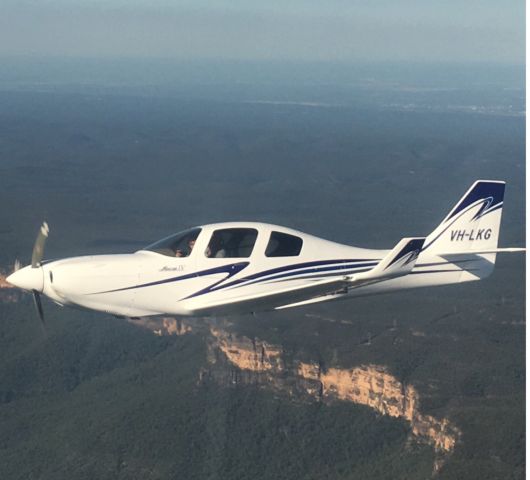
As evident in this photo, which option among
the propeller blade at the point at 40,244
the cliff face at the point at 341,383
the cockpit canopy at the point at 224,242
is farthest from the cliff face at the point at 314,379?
the propeller blade at the point at 40,244

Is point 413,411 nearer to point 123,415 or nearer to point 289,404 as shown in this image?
point 289,404

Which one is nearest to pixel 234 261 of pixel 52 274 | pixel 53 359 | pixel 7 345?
pixel 52 274

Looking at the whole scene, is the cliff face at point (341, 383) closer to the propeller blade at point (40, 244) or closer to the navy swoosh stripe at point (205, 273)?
the navy swoosh stripe at point (205, 273)

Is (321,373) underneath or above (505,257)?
underneath

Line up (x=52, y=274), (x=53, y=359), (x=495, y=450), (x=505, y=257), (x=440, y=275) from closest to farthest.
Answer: (x=52, y=274) → (x=440, y=275) → (x=495, y=450) → (x=53, y=359) → (x=505, y=257)

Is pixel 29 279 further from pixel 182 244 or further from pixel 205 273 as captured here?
pixel 205 273

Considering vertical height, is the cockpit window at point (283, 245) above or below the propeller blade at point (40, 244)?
above

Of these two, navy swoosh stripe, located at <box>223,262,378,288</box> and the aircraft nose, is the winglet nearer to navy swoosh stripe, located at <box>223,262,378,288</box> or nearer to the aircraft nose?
navy swoosh stripe, located at <box>223,262,378,288</box>
